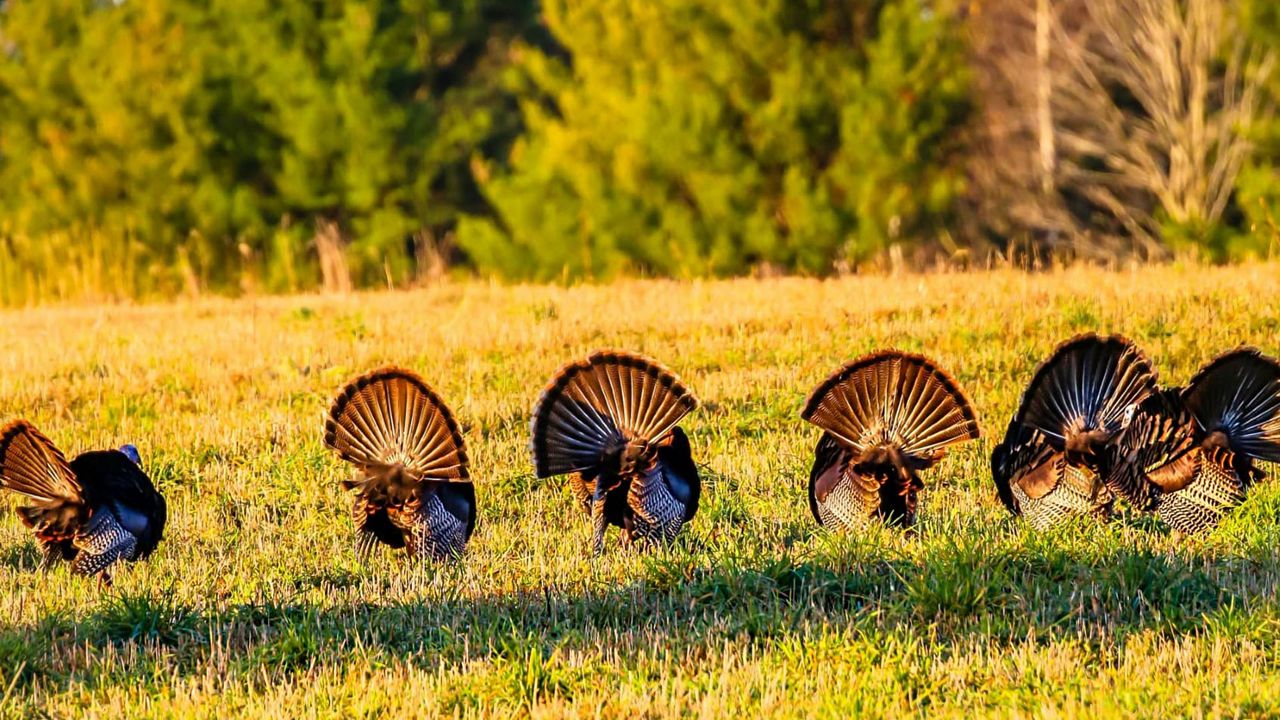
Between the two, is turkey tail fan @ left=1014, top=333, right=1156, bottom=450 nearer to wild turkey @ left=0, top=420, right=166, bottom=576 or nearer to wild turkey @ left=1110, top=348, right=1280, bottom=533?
wild turkey @ left=1110, top=348, right=1280, bottom=533

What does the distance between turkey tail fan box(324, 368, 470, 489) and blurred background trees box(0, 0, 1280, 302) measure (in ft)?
51.0

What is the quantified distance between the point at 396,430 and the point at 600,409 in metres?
1.01

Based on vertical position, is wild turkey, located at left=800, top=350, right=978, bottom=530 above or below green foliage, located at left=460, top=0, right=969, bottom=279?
below

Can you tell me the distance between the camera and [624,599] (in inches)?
247

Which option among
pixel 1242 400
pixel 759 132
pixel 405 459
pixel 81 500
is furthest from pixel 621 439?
pixel 759 132

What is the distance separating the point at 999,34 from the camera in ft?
120

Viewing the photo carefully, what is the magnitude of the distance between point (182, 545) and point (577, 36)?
2237cm

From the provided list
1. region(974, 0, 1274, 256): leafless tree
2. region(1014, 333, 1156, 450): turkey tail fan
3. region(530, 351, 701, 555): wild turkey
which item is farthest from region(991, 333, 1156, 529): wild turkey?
region(974, 0, 1274, 256): leafless tree

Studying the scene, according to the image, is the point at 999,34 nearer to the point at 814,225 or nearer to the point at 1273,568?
the point at 814,225

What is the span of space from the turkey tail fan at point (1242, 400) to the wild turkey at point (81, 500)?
5.14 meters

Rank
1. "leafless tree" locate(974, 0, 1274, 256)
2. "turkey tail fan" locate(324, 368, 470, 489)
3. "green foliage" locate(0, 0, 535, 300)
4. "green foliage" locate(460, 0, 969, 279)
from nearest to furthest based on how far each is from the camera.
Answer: "turkey tail fan" locate(324, 368, 470, 489), "green foliage" locate(460, 0, 969, 279), "leafless tree" locate(974, 0, 1274, 256), "green foliage" locate(0, 0, 535, 300)

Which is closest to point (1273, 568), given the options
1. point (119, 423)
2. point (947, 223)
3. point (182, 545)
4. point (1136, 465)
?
point (1136, 465)

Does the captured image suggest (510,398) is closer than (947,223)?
Yes

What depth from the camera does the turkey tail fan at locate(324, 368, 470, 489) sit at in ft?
23.5
